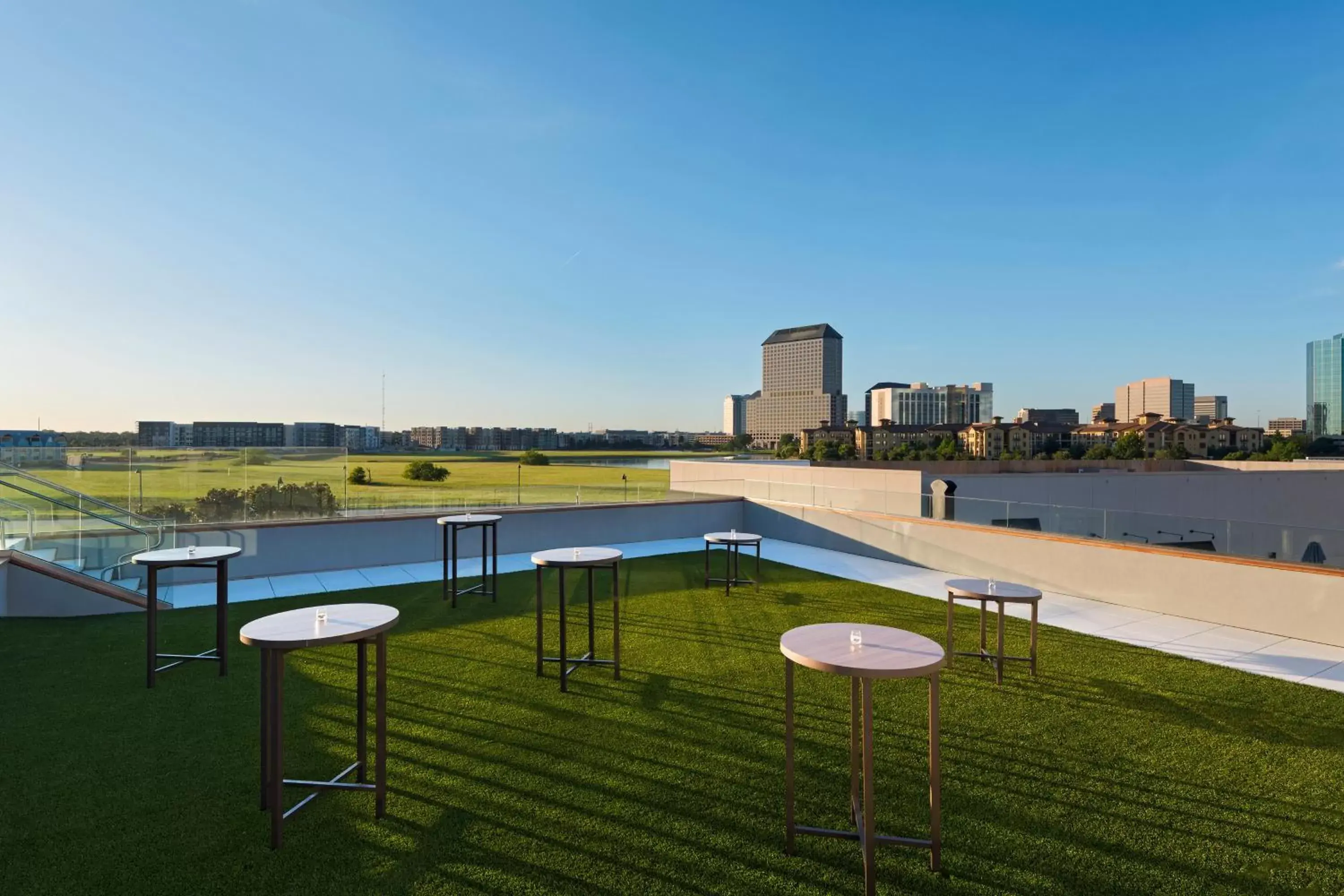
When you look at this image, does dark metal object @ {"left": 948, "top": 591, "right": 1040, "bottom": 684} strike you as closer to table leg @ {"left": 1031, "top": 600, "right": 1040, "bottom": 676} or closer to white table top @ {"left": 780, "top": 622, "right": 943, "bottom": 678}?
table leg @ {"left": 1031, "top": 600, "right": 1040, "bottom": 676}

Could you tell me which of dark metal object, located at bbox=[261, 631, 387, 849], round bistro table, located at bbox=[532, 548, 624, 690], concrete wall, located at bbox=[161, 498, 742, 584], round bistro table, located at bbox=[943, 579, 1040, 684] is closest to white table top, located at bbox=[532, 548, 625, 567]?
round bistro table, located at bbox=[532, 548, 624, 690]

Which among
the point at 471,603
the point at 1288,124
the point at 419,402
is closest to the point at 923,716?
the point at 471,603

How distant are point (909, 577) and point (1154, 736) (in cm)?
522

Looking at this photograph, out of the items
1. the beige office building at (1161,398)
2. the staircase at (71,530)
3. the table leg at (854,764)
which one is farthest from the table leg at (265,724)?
the beige office building at (1161,398)

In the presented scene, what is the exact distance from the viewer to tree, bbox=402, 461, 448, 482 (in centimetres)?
5600

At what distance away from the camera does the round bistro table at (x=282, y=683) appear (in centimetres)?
255

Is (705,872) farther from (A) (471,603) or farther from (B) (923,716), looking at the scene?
(A) (471,603)

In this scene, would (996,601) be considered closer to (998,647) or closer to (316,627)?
(998,647)

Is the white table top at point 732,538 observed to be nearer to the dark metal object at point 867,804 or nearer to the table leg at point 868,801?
the dark metal object at point 867,804

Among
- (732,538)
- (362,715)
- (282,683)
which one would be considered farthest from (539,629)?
(732,538)

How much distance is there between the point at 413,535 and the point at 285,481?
2.02 meters

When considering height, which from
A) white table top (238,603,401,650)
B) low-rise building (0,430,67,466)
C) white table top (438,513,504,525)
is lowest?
white table top (438,513,504,525)

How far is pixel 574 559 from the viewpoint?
16.0ft

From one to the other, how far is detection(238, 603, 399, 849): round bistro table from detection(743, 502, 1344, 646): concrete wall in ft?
26.2
